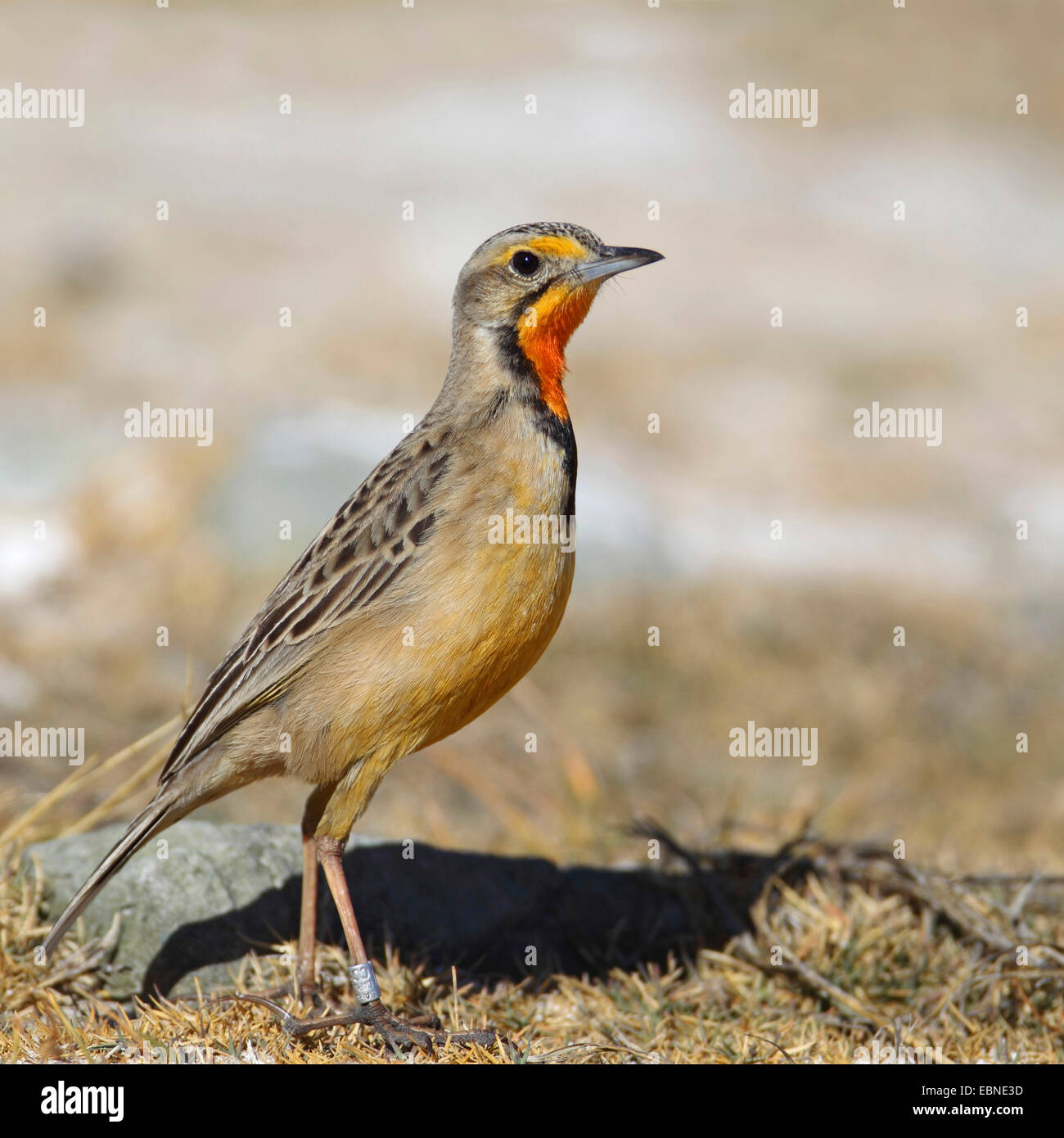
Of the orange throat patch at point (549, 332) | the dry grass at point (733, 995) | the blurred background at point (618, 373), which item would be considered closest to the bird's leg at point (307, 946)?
the dry grass at point (733, 995)

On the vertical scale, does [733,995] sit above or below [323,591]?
below

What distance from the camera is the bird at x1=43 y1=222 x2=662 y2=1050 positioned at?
5379 mm

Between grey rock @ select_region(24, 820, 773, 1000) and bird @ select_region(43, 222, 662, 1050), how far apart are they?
386 millimetres

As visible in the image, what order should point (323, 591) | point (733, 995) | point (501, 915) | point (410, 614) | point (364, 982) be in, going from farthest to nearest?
point (501, 915)
point (733, 995)
point (323, 591)
point (410, 614)
point (364, 982)

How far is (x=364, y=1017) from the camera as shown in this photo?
511cm

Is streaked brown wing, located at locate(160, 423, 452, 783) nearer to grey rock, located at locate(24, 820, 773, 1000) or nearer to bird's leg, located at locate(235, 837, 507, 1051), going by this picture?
grey rock, located at locate(24, 820, 773, 1000)

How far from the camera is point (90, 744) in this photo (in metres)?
9.53

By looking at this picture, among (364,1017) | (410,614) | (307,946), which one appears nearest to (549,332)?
(410,614)

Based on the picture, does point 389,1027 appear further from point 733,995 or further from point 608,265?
point 608,265

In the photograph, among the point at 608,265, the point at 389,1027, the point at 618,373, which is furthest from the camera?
the point at 618,373

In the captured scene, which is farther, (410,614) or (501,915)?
(501,915)

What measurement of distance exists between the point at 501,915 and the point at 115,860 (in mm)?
1854

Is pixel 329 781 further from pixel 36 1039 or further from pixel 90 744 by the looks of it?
pixel 90 744

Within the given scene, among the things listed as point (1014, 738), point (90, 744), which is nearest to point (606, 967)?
point (90, 744)
